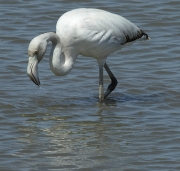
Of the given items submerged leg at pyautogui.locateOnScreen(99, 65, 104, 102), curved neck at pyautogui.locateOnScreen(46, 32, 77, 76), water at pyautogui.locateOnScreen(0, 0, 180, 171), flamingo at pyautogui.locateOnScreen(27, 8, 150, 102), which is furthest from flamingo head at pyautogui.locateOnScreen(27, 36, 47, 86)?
submerged leg at pyautogui.locateOnScreen(99, 65, 104, 102)

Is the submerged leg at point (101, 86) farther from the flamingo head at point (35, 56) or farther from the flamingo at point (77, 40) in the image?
the flamingo head at point (35, 56)

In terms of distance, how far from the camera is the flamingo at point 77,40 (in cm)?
891

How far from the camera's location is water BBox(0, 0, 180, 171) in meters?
7.41

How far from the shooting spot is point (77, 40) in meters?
9.18

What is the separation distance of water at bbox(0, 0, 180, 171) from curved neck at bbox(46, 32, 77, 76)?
1.87 feet

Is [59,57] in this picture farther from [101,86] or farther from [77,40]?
[101,86]

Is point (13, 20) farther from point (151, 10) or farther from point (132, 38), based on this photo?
point (132, 38)

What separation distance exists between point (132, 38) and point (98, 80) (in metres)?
1.09

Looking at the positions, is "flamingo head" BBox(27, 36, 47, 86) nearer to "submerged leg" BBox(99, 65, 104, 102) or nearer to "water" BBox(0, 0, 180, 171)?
"water" BBox(0, 0, 180, 171)

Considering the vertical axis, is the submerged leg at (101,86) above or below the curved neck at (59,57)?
below

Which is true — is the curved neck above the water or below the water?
above

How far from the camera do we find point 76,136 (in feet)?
27.1

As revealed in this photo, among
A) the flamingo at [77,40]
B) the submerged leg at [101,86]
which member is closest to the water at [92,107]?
the submerged leg at [101,86]

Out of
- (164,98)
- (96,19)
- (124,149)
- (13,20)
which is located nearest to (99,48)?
(96,19)
